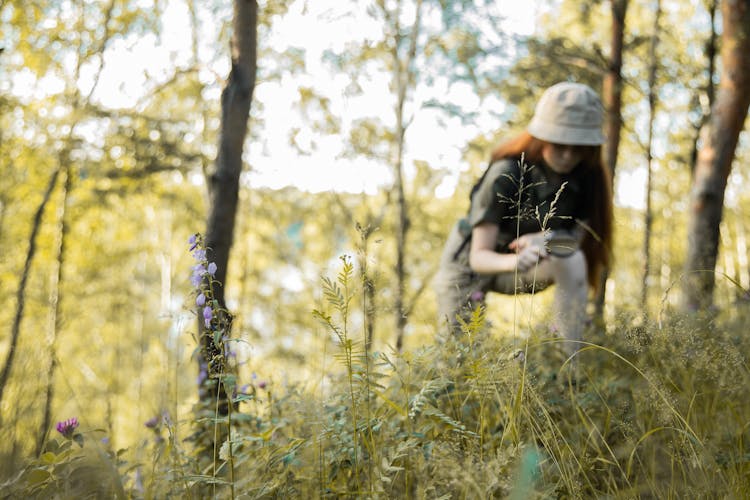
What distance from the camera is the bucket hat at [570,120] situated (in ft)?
9.44

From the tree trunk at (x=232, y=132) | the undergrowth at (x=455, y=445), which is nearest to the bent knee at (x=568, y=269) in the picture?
the undergrowth at (x=455, y=445)

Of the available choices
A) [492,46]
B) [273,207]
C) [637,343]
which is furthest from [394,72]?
[637,343]

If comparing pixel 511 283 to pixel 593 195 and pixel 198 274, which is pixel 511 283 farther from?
pixel 198 274

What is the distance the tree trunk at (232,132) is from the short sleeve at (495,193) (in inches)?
48.0

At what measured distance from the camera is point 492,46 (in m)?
6.56

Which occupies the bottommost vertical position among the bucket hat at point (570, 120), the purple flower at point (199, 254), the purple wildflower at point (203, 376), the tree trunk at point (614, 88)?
the purple wildflower at point (203, 376)

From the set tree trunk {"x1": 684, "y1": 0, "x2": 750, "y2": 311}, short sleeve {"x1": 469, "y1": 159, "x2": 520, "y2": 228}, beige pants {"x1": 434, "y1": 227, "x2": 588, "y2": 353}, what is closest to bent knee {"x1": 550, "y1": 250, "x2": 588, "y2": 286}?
beige pants {"x1": 434, "y1": 227, "x2": 588, "y2": 353}

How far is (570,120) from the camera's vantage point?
2.88 meters

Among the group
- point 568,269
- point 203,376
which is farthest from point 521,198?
point 203,376

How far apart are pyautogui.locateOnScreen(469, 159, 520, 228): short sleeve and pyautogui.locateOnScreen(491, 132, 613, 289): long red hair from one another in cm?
13

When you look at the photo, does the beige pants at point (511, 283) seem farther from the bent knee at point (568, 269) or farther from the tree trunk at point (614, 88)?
the tree trunk at point (614, 88)

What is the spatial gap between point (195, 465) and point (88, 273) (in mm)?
12138

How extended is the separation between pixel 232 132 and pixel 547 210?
1.56 metres

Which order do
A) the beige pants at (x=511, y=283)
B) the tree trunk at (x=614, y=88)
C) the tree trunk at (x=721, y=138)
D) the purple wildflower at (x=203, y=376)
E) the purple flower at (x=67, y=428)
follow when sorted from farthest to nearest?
the tree trunk at (x=614, y=88), the tree trunk at (x=721, y=138), the beige pants at (x=511, y=283), the purple wildflower at (x=203, y=376), the purple flower at (x=67, y=428)
